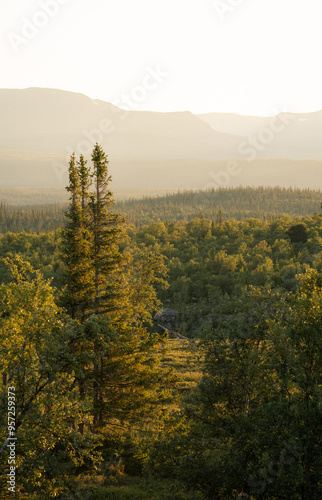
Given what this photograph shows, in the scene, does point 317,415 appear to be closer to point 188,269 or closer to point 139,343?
point 139,343

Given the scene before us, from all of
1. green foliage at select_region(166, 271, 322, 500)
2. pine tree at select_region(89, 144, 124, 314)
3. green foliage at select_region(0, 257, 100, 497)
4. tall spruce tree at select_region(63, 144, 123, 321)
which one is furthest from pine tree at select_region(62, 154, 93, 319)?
green foliage at select_region(166, 271, 322, 500)

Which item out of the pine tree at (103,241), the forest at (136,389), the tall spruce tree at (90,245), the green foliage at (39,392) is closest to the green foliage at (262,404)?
the forest at (136,389)

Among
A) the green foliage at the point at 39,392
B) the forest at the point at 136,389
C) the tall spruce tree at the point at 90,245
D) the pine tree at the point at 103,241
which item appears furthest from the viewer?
the pine tree at the point at 103,241

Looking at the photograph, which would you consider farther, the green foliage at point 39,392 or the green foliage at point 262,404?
the green foliage at point 39,392

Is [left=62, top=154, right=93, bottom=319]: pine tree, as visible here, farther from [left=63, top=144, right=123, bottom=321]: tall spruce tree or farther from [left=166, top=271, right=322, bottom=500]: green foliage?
[left=166, top=271, right=322, bottom=500]: green foliage

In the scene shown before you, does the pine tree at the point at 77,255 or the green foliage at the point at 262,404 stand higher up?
the pine tree at the point at 77,255

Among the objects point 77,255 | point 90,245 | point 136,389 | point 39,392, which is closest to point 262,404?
point 39,392

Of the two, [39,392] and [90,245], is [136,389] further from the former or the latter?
[39,392]

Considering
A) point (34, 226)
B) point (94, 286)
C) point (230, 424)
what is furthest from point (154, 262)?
point (34, 226)

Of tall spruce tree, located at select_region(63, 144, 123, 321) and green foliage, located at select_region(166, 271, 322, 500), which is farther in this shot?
tall spruce tree, located at select_region(63, 144, 123, 321)

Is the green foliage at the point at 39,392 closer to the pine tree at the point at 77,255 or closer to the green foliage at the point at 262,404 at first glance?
the green foliage at the point at 262,404

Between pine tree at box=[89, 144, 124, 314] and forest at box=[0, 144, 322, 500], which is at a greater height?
pine tree at box=[89, 144, 124, 314]

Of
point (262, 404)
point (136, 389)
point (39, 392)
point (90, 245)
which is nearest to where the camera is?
point (262, 404)

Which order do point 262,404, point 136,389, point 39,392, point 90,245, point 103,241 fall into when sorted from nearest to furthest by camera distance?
point 262,404
point 39,392
point 136,389
point 90,245
point 103,241
